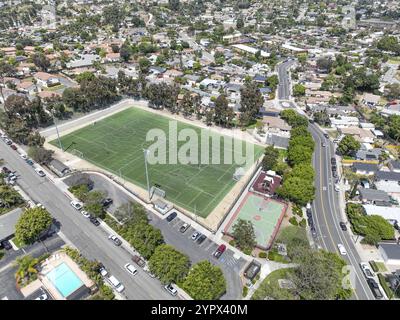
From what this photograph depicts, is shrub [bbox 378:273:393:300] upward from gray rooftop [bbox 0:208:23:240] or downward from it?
downward

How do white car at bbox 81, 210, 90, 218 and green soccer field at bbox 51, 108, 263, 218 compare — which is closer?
white car at bbox 81, 210, 90, 218

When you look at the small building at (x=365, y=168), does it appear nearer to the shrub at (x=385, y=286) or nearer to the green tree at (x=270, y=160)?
the green tree at (x=270, y=160)

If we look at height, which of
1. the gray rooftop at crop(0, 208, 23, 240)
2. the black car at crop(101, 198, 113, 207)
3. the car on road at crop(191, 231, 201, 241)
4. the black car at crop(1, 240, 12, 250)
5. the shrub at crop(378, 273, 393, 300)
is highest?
the gray rooftop at crop(0, 208, 23, 240)

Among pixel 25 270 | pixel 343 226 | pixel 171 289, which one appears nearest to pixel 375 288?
pixel 343 226

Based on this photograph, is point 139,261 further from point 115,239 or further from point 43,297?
point 43,297

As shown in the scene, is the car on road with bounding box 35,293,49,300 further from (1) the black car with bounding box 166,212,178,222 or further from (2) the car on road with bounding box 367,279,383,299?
(2) the car on road with bounding box 367,279,383,299

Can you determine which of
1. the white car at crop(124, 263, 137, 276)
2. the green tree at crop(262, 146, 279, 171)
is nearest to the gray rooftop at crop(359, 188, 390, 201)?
the green tree at crop(262, 146, 279, 171)

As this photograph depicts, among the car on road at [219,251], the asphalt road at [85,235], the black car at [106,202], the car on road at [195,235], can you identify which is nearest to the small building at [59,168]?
the asphalt road at [85,235]
